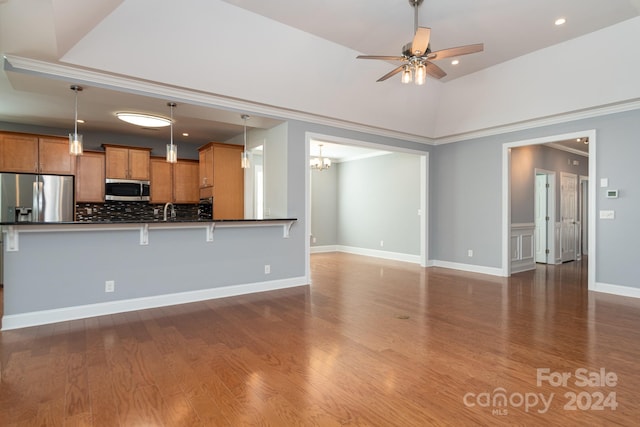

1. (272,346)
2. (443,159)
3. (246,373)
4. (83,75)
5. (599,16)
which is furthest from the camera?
(443,159)

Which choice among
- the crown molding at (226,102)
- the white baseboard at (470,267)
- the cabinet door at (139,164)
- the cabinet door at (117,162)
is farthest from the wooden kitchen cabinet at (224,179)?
the white baseboard at (470,267)

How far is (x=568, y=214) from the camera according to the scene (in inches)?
310

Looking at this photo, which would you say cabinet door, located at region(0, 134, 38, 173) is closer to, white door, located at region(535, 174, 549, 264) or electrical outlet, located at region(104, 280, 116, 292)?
electrical outlet, located at region(104, 280, 116, 292)

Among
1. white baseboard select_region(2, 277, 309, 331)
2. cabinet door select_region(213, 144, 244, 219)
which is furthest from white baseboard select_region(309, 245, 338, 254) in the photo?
white baseboard select_region(2, 277, 309, 331)

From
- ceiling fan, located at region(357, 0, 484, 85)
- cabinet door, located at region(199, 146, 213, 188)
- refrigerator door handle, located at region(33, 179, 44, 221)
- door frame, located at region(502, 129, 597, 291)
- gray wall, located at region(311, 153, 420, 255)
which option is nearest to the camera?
ceiling fan, located at region(357, 0, 484, 85)

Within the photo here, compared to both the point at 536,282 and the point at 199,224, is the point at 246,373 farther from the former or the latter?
the point at 536,282

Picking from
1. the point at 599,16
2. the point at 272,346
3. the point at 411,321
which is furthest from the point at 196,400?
the point at 599,16

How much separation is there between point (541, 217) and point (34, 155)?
1016cm

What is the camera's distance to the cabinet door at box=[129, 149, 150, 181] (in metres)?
6.54

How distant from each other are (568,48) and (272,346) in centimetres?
515

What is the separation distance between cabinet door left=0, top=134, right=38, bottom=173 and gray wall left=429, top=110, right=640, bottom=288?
7450mm

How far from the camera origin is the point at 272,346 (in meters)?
2.87

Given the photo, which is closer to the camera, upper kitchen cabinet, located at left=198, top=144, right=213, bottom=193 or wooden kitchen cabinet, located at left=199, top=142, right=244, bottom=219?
wooden kitchen cabinet, located at left=199, top=142, right=244, bottom=219

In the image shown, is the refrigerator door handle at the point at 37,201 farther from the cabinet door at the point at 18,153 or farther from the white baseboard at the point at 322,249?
the white baseboard at the point at 322,249
